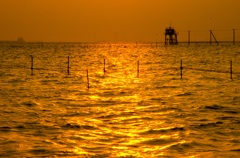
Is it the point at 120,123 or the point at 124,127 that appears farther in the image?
the point at 120,123

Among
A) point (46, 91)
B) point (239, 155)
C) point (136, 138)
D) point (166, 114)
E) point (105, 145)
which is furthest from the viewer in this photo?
point (46, 91)

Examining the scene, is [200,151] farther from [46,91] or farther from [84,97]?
[46,91]

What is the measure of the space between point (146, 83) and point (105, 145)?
27772mm

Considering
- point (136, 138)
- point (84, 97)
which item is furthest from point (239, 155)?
point (84, 97)

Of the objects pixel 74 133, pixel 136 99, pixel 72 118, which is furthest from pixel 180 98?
pixel 74 133

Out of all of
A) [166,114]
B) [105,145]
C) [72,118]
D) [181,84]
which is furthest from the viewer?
[181,84]

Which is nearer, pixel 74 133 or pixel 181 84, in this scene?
pixel 74 133

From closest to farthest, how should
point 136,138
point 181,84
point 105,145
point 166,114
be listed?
point 105,145
point 136,138
point 166,114
point 181,84

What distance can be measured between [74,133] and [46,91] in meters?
18.6

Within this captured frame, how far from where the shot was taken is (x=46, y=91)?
37875mm

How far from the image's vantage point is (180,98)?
107 ft

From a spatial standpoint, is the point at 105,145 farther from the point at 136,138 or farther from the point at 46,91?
the point at 46,91

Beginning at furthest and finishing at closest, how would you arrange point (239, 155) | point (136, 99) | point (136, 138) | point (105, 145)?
1. point (136, 99)
2. point (136, 138)
3. point (105, 145)
4. point (239, 155)

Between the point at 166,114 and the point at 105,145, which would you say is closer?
the point at 105,145
